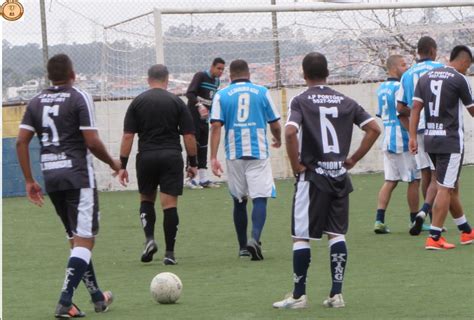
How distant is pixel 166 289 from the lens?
866 centimetres

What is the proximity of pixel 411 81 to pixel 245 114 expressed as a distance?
1.97 metres

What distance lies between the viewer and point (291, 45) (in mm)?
21016

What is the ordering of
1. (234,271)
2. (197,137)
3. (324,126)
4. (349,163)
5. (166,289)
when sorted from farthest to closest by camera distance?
1. (197,137)
2. (234,271)
3. (166,289)
4. (349,163)
5. (324,126)

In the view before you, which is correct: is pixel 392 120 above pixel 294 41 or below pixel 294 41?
below

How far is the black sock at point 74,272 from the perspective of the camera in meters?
8.17

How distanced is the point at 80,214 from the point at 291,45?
13101mm

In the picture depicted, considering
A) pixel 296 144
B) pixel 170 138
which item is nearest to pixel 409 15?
pixel 170 138

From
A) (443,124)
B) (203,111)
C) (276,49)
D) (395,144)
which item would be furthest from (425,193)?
(276,49)

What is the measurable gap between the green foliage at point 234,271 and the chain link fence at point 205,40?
188 inches

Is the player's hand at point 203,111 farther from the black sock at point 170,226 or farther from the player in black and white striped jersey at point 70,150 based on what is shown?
the player in black and white striped jersey at point 70,150

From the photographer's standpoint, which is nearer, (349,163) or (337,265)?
(337,265)

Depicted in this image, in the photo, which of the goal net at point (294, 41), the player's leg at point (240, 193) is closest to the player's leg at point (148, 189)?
the player's leg at point (240, 193)

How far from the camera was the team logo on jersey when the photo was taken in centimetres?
1980

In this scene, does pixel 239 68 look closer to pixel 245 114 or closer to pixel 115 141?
pixel 245 114
